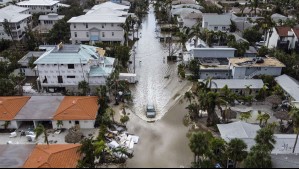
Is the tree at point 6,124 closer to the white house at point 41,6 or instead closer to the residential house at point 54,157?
the residential house at point 54,157

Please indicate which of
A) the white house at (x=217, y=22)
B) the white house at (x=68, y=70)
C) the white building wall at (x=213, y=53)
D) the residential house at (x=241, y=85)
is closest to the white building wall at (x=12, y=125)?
the white house at (x=68, y=70)

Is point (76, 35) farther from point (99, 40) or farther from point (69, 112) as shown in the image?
point (69, 112)

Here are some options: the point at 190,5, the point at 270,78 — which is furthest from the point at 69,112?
the point at 190,5

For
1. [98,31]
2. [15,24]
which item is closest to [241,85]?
[98,31]

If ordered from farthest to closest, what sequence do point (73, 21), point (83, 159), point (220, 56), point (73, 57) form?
point (73, 21) → point (220, 56) → point (73, 57) → point (83, 159)

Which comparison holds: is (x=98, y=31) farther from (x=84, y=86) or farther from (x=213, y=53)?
(x=84, y=86)
